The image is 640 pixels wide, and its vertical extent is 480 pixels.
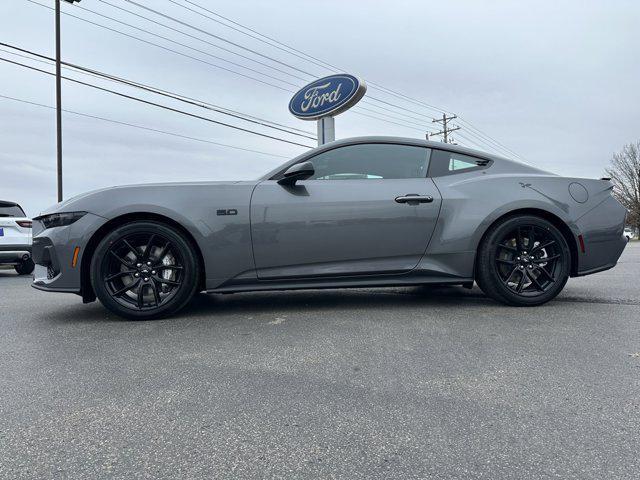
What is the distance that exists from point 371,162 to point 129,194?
1.91 metres

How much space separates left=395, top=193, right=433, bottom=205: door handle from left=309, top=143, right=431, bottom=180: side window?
0.22 meters

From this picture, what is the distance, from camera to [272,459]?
5.04 feet

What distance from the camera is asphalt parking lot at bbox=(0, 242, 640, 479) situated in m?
1.52

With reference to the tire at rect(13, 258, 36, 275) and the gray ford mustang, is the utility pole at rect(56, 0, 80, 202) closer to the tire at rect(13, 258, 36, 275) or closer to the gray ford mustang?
the tire at rect(13, 258, 36, 275)

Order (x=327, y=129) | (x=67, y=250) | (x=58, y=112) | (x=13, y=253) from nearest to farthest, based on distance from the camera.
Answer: (x=67, y=250)
(x=13, y=253)
(x=327, y=129)
(x=58, y=112)

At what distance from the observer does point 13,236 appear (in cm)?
779

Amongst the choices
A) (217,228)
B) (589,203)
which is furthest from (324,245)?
(589,203)

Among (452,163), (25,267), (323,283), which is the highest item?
(452,163)

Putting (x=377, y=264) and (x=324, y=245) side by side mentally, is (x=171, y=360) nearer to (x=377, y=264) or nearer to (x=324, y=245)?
(x=324, y=245)

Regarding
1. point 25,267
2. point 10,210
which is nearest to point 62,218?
point 10,210

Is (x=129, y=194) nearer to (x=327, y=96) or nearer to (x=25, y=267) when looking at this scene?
→ (x=25, y=267)

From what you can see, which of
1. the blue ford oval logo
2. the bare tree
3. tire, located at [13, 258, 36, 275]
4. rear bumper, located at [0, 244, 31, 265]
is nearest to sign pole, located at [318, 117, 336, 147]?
the blue ford oval logo

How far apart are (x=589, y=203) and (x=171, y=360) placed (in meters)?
A: 3.45

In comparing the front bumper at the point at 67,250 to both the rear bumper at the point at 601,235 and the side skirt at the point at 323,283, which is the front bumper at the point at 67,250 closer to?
the side skirt at the point at 323,283
